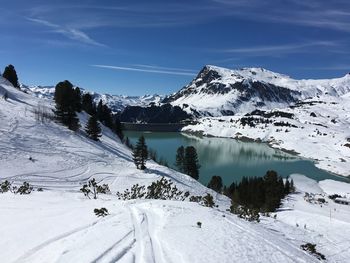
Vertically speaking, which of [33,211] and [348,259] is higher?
[33,211]

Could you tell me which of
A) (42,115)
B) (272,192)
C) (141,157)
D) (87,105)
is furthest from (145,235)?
(87,105)

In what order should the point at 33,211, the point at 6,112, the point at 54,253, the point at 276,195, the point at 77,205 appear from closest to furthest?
the point at 54,253 < the point at 33,211 < the point at 77,205 < the point at 6,112 < the point at 276,195

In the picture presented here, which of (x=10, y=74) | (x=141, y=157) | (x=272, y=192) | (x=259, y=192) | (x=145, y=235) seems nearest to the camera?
(x=145, y=235)

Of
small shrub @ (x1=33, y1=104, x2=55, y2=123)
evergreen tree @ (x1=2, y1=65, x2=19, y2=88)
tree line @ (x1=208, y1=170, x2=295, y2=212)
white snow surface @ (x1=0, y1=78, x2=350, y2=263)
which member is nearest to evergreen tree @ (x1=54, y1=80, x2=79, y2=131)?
small shrub @ (x1=33, y1=104, x2=55, y2=123)

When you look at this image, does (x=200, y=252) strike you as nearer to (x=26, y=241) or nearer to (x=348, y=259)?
(x=26, y=241)

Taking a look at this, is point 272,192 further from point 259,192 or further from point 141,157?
point 141,157

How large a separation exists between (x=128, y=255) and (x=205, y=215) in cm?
694

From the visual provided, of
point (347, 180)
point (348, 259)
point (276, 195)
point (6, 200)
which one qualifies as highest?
point (6, 200)

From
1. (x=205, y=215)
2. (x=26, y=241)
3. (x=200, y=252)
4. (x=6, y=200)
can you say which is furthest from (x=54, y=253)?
(x=6, y=200)

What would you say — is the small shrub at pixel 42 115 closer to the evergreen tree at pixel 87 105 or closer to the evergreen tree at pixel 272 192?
the evergreen tree at pixel 87 105

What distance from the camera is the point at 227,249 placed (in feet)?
41.5

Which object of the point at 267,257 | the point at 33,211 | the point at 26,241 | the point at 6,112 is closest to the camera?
the point at 26,241

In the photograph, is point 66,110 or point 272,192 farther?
point 272,192

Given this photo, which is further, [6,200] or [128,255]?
[6,200]
